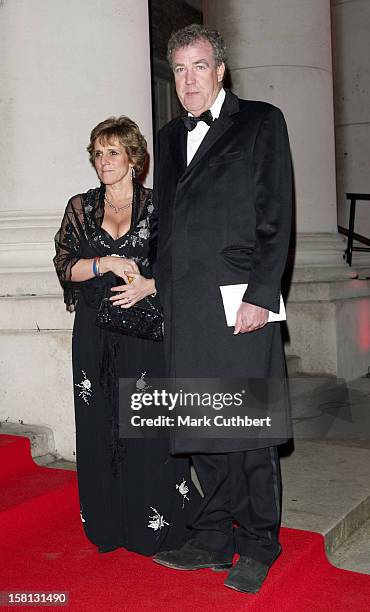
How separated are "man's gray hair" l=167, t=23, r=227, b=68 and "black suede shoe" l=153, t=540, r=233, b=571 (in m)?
1.81

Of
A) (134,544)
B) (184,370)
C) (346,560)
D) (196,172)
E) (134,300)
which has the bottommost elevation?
(346,560)

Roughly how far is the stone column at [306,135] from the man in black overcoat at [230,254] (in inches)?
165

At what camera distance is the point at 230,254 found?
280 cm

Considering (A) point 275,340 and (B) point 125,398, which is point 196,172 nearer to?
(A) point 275,340

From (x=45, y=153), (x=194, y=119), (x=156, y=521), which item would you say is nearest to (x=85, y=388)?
(x=156, y=521)

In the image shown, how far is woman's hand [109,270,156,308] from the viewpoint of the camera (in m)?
3.14

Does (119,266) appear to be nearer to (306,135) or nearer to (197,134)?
(197,134)

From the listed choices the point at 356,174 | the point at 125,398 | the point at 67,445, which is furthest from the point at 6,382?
the point at 356,174

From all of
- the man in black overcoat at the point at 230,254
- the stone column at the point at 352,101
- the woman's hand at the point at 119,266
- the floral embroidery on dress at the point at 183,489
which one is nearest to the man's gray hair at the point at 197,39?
the man in black overcoat at the point at 230,254

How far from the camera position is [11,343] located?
447 centimetres

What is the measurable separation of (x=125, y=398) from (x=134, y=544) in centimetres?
59

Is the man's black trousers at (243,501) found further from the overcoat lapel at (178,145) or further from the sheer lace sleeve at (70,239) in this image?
the overcoat lapel at (178,145)

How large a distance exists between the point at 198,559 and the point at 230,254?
116cm

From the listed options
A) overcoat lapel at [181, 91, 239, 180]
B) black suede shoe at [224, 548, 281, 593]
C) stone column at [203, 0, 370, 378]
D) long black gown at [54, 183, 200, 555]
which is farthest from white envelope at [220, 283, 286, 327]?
stone column at [203, 0, 370, 378]
